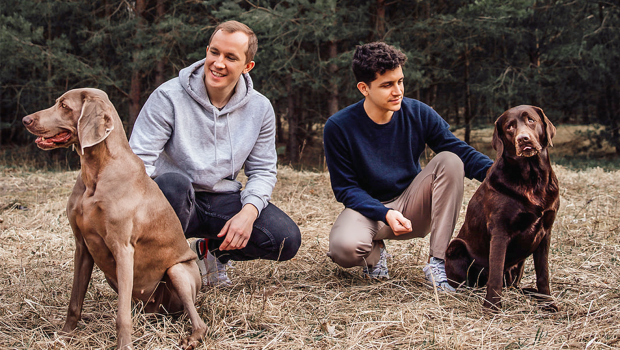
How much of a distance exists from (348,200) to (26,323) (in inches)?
82.4

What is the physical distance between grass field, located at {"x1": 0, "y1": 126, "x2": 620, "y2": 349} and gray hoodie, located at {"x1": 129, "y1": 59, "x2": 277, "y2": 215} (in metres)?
0.73

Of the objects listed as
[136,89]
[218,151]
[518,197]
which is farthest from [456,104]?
[518,197]

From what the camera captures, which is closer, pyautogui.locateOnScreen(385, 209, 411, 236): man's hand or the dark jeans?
pyautogui.locateOnScreen(385, 209, 411, 236): man's hand

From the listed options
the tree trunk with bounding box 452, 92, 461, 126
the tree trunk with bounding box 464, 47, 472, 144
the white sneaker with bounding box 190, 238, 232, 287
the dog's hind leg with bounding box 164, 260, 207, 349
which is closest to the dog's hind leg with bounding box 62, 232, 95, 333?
the dog's hind leg with bounding box 164, 260, 207, 349

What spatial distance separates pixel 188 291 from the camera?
2.56m

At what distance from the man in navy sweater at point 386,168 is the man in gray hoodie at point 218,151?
47 cm

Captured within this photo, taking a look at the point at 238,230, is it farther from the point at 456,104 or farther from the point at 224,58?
the point at 456,104

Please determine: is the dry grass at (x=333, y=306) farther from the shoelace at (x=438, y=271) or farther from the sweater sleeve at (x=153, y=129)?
the sweater sleeve at (x=153, y=129)

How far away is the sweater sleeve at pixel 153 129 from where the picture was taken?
3.11 meters

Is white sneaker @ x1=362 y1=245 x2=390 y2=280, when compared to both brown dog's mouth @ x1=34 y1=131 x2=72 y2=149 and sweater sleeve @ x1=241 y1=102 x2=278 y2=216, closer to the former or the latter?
sweater sleeve @ x1=241 y1=102 x2=278 y2=216

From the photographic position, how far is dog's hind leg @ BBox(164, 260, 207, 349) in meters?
2.42

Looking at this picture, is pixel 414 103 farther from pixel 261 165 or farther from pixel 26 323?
pixel 26 323

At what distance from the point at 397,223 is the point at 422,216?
0.55 metres

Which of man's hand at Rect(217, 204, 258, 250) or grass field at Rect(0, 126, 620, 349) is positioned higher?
man's hand at Rect(217, 204, 258, 250)
